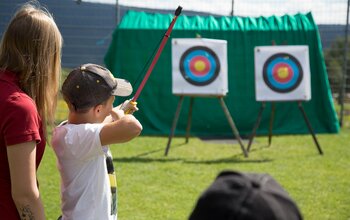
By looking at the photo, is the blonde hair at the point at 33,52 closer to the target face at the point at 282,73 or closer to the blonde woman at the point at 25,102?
the blonde woman at the point at 25,102

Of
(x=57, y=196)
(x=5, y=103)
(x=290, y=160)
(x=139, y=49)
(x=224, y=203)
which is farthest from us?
(x=139, y=49)

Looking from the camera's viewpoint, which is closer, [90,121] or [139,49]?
[90,121]

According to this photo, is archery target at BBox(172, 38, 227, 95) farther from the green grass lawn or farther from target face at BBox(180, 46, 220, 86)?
the green grass lawn

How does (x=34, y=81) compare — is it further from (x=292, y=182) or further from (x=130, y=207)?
(x=292, y=182)

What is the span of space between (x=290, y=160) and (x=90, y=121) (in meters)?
3.71

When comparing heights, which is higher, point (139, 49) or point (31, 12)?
point (31, 12)

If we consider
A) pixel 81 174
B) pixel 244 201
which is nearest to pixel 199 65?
pixel 81 174

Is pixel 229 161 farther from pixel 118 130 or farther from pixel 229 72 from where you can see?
pixel 118 130

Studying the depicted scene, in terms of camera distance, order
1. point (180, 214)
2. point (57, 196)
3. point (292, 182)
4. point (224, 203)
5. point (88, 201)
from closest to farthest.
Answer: point (224, 203)
point (88, 201)
point (180, 214)
point (57, 196)
point (292, 182)

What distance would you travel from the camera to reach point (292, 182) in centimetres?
420

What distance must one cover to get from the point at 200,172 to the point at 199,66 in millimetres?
1847

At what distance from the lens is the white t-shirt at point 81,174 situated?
1721 millimetres

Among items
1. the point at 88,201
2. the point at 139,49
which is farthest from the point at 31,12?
the point at 139,49

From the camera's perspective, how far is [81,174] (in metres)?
1.77
